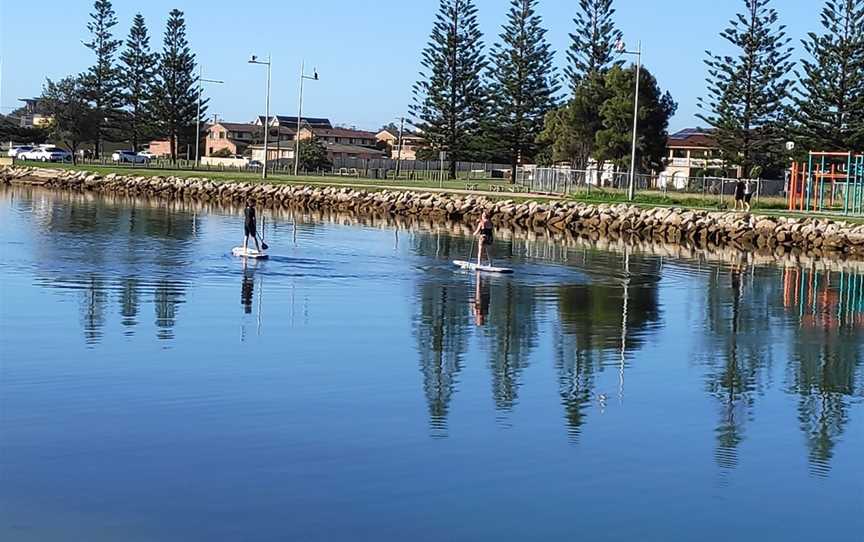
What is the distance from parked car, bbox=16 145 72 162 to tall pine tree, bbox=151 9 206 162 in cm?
887

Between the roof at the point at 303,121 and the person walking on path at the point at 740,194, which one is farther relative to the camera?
the roof at the point at 303,121

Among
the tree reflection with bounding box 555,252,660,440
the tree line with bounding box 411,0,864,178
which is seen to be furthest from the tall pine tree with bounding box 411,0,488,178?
the tree reflection with bounding box 555,252,660,440

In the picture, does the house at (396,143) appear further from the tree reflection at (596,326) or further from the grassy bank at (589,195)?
the tree reflection at (596,326)

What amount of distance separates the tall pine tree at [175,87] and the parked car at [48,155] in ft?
29.1

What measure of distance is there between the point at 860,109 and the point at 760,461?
4899cm

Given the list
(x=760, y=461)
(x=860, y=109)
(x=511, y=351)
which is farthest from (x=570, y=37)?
(x=760, y=461)

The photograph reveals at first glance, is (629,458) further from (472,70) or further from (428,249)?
(472,70)

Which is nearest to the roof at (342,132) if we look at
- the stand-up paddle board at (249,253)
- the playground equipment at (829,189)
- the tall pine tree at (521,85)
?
the tall pine tree at (521,85)

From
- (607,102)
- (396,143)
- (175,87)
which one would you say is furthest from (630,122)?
(396,143)

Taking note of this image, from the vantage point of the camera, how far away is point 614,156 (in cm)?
6134

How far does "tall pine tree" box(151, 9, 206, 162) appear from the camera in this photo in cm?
8212

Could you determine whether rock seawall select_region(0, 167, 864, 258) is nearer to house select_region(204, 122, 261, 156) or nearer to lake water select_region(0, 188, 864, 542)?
lake water select_region(0, 188, 864, 542)

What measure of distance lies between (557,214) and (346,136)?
285 ft

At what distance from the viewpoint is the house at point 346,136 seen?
127938mm
